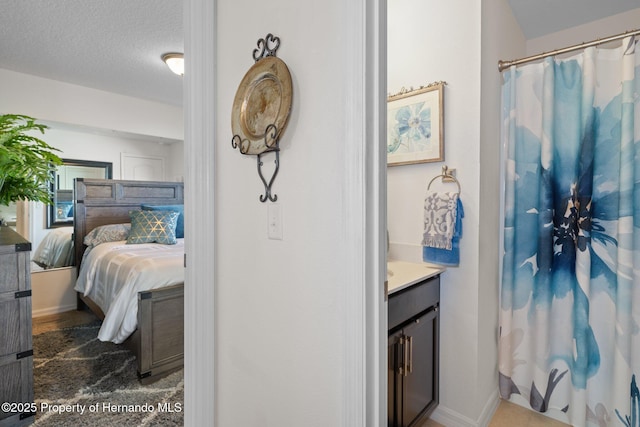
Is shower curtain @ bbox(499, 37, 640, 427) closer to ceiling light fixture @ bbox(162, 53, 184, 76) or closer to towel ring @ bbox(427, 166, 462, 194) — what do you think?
towel ring @ bbox(427, 166, 462, 194)

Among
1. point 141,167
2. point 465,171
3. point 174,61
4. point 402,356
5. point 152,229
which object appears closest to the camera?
point 402,356

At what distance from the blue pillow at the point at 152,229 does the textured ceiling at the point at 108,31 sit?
4.94ft

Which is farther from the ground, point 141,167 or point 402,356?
point 141,167

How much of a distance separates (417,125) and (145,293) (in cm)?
205

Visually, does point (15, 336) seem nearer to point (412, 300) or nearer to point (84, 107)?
point (412, 300)

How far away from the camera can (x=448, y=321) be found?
1.75 m

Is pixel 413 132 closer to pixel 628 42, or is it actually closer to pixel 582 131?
pixel 582 131

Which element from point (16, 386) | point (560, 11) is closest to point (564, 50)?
point (560, 11)

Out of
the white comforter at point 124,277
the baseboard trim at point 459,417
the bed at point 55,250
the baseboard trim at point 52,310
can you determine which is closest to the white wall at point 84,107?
the bed at point 55,250

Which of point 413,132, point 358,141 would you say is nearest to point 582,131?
point 413,132

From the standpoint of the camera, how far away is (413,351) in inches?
57.8

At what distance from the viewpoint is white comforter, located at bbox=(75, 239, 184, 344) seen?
2.11m

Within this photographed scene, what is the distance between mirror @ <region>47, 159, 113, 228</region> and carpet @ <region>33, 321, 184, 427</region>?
1.40 m

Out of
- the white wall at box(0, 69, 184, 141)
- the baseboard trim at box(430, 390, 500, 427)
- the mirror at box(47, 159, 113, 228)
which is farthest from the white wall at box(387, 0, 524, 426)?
the mirror at box(47, 159, 113, 228)
